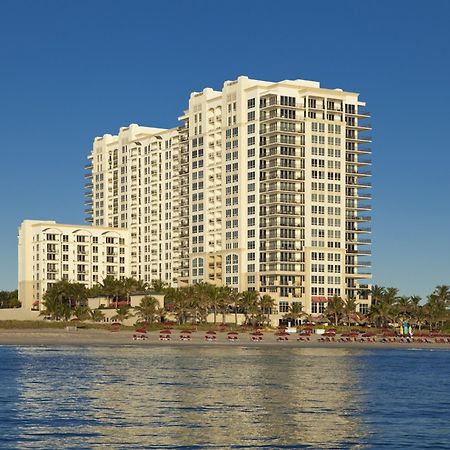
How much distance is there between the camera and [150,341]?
174 m

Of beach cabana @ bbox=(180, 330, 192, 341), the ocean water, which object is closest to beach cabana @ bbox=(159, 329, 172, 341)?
beach cabana @ bbox=(180, 330, 192, 341)

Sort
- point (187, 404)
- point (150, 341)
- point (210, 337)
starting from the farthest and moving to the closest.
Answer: point (210, 337)
point (150, 341)
point (187, 404)

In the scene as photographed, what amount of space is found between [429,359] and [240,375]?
51324 millimetres

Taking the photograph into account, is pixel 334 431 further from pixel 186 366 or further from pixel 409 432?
pixel 186 366

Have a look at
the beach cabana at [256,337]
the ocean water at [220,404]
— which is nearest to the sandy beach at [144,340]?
the beach cabana at [256,337]

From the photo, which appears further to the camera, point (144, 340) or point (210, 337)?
point (210, 337)

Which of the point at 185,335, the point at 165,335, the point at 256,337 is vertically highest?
the point at 165,335

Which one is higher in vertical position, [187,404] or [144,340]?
[187,404]

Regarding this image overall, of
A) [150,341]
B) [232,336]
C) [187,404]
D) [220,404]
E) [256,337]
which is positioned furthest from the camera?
[232,336]

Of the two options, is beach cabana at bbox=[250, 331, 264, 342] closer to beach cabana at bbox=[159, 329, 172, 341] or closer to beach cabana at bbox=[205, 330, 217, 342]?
beach cabana at bbox=[205, 330, 217, 342]

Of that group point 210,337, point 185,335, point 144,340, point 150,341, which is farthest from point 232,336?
point 150,341

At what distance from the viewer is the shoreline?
16700 centimetres

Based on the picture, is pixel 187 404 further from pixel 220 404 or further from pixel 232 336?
pixel 232 336

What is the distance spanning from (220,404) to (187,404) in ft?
7.40
